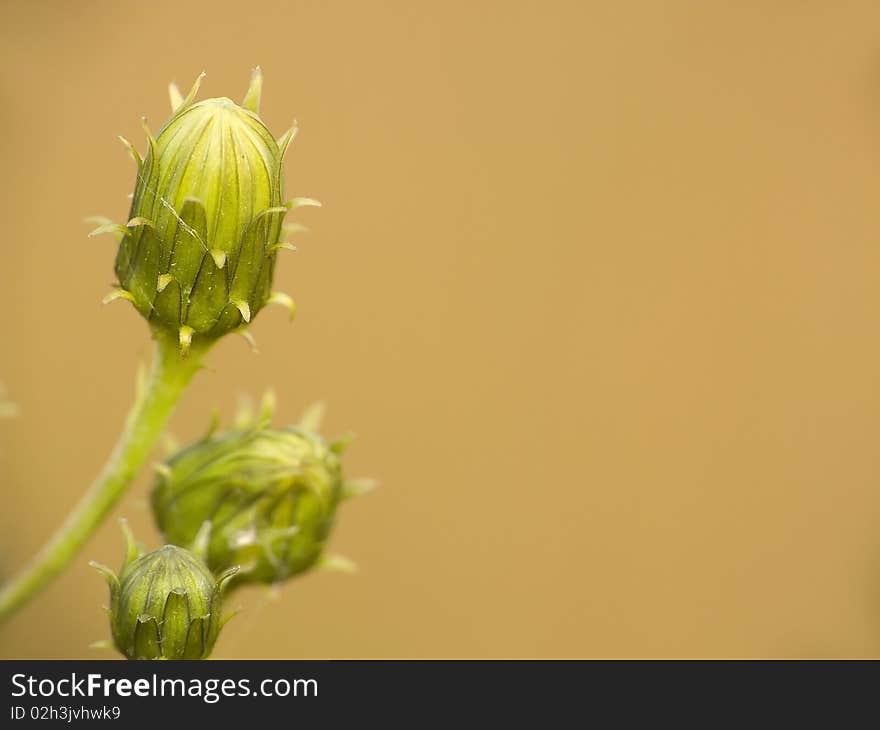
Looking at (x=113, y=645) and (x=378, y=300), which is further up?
(x=378, y=300)

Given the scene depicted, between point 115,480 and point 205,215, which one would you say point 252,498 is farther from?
point 205,215

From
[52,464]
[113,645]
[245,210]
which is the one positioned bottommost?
[113,645]

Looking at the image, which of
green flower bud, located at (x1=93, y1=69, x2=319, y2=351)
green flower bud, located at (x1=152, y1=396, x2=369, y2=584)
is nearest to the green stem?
green flower bud, located at (x1=152, y1=396, x2=369, y2=584)

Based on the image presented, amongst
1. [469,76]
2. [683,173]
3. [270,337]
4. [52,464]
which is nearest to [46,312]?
[52,464]

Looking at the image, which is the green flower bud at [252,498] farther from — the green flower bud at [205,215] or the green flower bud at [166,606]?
the green flower bud at [205,215]

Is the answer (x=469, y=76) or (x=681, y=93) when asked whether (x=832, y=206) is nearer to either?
(x=681, y=93)

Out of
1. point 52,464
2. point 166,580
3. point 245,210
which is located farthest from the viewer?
point 52,464
